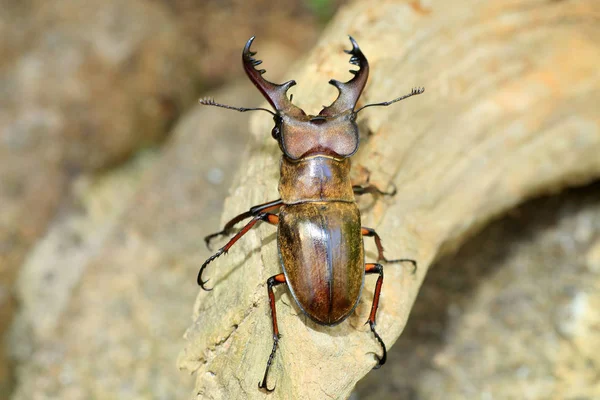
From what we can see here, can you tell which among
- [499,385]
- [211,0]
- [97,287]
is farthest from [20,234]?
[499,385]

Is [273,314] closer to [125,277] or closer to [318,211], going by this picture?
[318,211]

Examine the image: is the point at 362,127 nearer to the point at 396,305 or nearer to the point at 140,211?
the point at 396,305

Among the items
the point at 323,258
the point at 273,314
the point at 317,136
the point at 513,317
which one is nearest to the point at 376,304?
the point at 323,258

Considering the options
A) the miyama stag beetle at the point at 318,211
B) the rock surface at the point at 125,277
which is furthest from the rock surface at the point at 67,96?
the miyama stag beetle at the point at 318,211

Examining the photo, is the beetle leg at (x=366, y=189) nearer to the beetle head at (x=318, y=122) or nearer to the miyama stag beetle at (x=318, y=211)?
the miyama stag beetle at (x=318, y=211)

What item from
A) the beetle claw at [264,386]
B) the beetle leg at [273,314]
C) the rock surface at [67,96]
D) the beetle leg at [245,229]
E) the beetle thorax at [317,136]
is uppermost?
the rock surface at [67,96]

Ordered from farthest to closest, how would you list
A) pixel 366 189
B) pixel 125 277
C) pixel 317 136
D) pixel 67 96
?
pixel 67 96 < pixel 125 277 < pixel 366 189 < pixel 317 136
